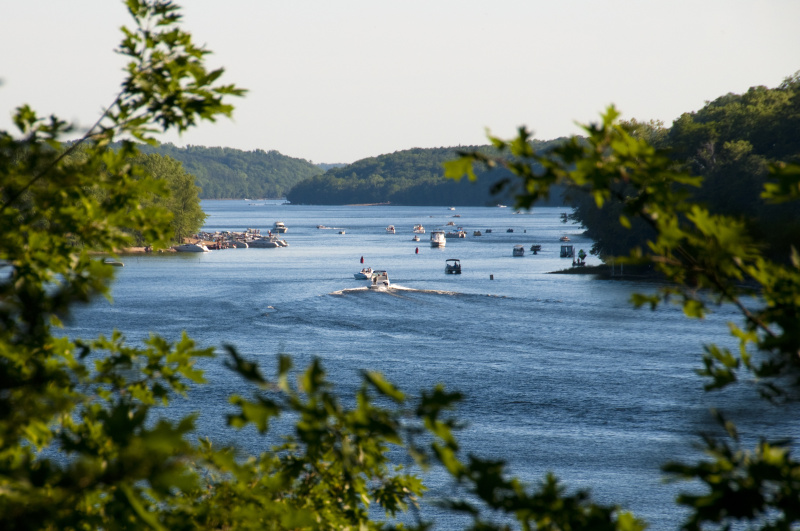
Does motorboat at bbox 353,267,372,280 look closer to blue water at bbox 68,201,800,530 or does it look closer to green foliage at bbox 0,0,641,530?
blue water at bbox 68,201,800,530

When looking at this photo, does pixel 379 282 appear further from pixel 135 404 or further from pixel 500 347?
pixel 135 404

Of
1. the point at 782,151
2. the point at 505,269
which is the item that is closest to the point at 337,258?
the point at 505,269

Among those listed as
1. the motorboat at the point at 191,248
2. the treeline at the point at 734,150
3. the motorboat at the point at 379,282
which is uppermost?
the treeline at the point at 734,150

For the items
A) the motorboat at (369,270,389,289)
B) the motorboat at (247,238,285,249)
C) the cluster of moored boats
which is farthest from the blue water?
the motorboat at (247,238,285,249)

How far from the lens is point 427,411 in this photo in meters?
2.77

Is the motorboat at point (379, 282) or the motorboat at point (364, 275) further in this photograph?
the motorboat at point (364, 275)

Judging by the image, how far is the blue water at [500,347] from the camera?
31484 millimetres

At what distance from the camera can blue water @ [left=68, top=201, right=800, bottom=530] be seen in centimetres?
3148

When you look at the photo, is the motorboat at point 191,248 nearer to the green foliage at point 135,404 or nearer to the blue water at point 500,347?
the blue water at point 500,347

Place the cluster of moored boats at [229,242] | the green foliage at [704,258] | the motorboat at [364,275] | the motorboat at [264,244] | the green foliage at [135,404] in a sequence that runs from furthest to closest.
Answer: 1. the motorboat at [264,244]
2. the cluster of moored boats at [229,242]
3. the motorboat at [364,275]
4. the green foliage at [704,258]
5. the green foliage at [135,404]

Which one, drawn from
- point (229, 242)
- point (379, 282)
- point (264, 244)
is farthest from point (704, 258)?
point (229, 242)

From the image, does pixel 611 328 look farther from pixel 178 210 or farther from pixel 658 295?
pixel 178 210

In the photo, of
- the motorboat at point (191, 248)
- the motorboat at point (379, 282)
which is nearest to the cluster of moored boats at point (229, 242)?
the motorboat at point (191, 248)

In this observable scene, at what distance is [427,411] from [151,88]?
3.28 meters
